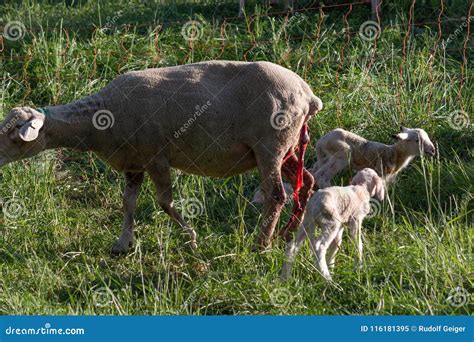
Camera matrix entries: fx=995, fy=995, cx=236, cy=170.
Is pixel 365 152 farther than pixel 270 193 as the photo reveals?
Yes

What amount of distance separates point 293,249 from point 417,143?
2.29 m

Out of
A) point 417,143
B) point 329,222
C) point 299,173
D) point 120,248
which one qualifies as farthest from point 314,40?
point 329,222

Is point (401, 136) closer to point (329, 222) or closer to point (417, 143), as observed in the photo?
point (417, 143)

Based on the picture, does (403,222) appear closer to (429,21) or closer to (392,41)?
(392,41)

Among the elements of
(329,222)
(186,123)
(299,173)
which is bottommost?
(299,173)

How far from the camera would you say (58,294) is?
22.4 ft

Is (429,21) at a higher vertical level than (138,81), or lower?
lower

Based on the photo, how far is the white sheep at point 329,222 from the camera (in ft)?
21.8

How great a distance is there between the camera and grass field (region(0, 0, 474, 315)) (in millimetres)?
6395

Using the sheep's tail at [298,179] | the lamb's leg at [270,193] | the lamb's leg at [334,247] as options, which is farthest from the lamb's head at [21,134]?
the lamb's leg at [334,247]

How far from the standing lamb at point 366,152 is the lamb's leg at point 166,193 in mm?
1470

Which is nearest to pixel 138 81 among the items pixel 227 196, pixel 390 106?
pixel 227 196

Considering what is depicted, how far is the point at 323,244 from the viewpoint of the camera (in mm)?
6660

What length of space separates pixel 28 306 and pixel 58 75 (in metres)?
3.98
